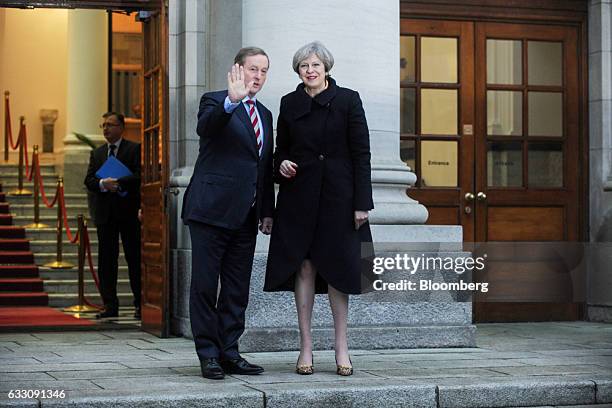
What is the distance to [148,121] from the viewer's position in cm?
1166

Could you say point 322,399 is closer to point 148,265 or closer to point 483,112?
point 148,265

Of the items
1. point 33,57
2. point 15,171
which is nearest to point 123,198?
point 15,171

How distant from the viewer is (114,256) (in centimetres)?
1353

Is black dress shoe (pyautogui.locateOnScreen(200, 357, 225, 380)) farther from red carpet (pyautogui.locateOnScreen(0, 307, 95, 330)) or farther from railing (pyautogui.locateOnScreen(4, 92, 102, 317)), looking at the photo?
railing (pyautogui.locateOnScreen(4, 92, 102, 317))

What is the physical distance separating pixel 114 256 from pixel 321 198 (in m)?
5.73

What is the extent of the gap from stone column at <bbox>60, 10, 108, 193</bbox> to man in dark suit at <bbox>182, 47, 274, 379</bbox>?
12.9 metres

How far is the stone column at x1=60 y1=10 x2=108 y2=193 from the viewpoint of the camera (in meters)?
21.0

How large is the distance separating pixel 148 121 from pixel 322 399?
15.8 ft

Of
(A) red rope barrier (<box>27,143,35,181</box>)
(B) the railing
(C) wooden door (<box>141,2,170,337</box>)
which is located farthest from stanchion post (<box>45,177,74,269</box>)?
(C) wooden door (<box>141,2,170,337</box>)

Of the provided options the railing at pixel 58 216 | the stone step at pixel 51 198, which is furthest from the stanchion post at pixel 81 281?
the stone step at pixel 51 198

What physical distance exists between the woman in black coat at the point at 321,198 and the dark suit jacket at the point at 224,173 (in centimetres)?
25

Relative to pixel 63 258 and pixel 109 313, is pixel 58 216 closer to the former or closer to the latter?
pixel 63 258

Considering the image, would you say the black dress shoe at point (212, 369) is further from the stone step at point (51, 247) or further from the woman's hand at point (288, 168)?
the stone step at point (51, 247)

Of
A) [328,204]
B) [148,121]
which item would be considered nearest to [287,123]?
[328,204]
